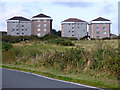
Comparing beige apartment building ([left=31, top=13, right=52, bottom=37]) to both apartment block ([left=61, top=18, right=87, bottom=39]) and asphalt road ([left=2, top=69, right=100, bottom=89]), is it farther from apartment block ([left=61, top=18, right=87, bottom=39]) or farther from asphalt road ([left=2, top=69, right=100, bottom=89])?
asphalt road ([left=2, top=69, right=100, bottom=89])

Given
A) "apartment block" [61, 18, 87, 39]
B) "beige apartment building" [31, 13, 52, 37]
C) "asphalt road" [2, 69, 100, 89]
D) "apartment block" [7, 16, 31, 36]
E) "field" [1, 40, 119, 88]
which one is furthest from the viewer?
"apartment block" [61, 18, 87, 39]

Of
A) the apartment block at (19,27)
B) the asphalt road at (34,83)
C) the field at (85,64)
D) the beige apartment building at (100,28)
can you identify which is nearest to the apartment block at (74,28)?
the beige apartment building at (100,28)

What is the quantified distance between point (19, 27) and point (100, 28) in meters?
31.0

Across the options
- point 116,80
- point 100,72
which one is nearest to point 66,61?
point 100,72

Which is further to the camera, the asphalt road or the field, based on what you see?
the field

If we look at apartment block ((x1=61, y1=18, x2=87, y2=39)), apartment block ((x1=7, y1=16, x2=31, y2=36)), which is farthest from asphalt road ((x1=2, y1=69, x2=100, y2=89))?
apartment block ((x1=61, y1=18, x2=87, y2=39))

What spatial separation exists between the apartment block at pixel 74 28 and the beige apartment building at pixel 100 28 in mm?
3308

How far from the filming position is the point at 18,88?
11227 millimetres

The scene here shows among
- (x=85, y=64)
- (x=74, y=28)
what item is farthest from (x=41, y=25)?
(x=85, y=64)

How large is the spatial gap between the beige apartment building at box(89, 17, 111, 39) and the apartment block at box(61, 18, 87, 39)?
10.9 feet

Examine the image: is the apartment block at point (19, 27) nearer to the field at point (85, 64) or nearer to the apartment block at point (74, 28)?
the apartment block at point (74, 28)

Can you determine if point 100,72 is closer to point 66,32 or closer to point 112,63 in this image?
point 112,63

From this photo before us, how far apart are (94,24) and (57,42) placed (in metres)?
47.3

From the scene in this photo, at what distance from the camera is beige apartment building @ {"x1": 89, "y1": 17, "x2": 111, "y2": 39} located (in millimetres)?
94125
